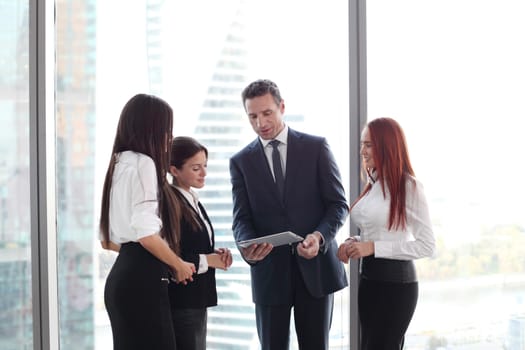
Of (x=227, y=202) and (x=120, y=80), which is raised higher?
(x=120, y=80)

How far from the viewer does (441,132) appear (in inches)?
119

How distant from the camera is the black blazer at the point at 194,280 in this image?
236 cm

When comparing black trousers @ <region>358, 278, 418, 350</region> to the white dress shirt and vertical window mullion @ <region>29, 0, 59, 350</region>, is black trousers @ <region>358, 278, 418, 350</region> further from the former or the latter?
vertical window mullion @ <region>29, 0, 59, 350</region>

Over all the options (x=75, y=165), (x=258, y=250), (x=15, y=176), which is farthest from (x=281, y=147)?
(x=15, y=176)

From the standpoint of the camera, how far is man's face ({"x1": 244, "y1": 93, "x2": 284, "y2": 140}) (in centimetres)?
272

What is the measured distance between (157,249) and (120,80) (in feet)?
4.76

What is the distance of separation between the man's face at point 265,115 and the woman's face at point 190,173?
0.36 meters

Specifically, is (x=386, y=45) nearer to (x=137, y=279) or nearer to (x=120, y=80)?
(x=120, y=80)

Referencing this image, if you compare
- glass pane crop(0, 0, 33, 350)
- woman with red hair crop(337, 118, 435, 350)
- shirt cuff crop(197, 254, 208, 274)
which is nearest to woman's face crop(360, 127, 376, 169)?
woman with red hair crop(337, 118, 435, 350)

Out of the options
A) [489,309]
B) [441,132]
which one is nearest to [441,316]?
[489,309]

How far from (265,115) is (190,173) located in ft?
1.47

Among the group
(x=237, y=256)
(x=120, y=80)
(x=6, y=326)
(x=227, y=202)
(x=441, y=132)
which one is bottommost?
(x=6, y=326)

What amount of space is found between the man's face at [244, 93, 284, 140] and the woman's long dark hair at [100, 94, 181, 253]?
1.64 feet

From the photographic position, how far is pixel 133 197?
7.22 ft
